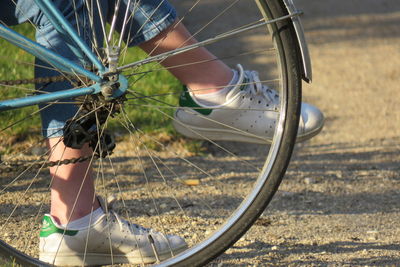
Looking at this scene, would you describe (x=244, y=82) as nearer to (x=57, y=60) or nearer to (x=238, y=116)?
(x=238, y=116)

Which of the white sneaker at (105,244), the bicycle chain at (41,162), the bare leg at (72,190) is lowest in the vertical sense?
the white sneaker at (105,244)

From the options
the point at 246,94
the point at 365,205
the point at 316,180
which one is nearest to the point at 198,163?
the point at 316,180

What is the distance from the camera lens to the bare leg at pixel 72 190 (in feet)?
9.94

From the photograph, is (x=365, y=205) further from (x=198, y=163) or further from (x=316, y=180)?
(x=198, y=163)

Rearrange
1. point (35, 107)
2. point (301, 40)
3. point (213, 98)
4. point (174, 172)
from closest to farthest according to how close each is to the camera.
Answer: point (301, 40) < point (213, 98) < point (174, 172) < point (35, 107)

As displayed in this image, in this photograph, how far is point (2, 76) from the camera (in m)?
4.61

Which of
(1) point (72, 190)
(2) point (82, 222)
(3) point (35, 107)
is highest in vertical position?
(3) point (35, 107)

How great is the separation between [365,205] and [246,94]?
108 centimetres

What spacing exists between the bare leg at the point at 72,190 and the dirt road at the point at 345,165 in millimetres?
538

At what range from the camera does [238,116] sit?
336cm

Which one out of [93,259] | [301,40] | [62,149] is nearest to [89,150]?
[62,149]

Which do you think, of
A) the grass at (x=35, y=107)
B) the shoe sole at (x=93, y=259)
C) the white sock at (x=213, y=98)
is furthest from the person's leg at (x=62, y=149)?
the grass at (x=35, y=107)

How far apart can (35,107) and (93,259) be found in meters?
1.59

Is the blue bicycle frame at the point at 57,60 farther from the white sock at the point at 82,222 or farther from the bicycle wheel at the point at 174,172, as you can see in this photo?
the white sock at the point at 82,222
